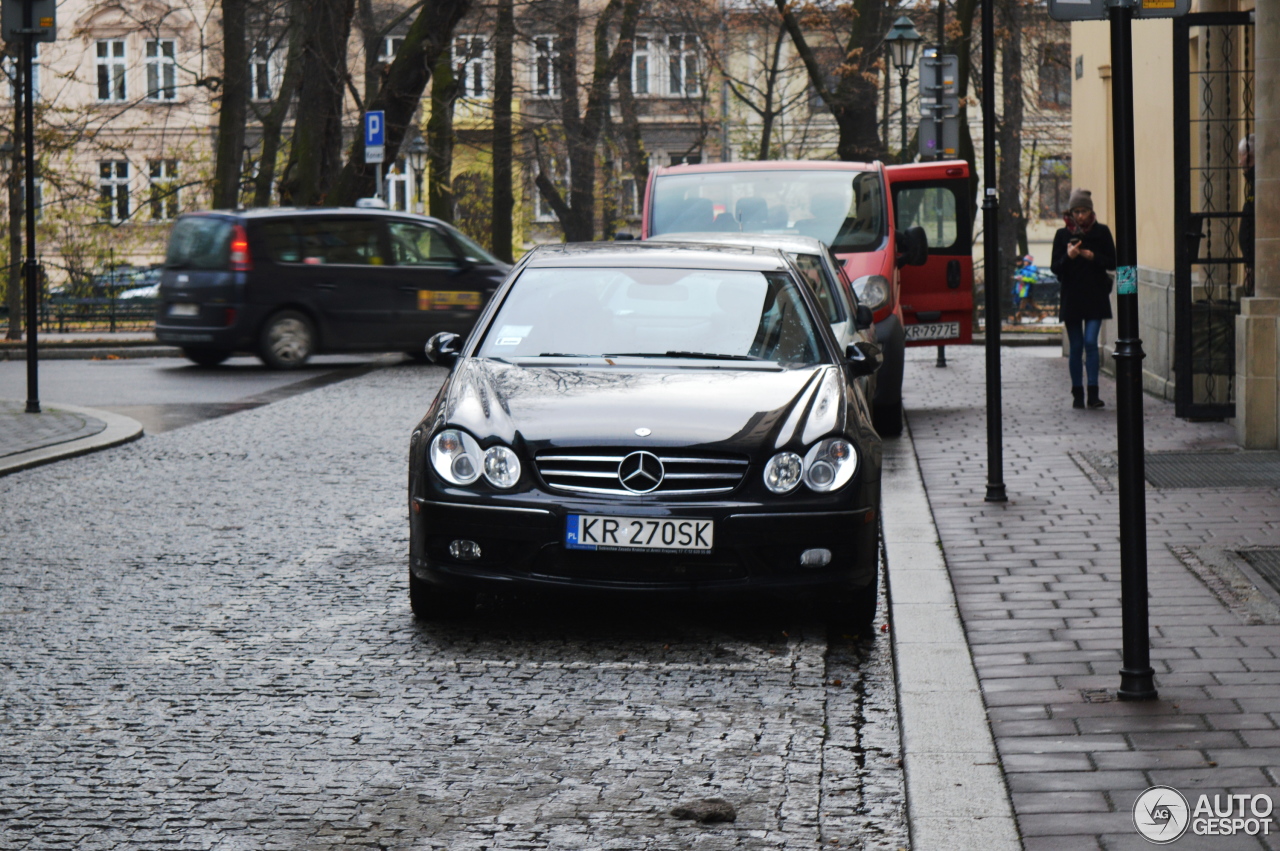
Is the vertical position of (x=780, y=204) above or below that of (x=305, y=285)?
above

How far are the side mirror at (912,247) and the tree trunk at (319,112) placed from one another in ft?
41.1

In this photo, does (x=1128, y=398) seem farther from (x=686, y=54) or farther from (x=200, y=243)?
(x=686, y=54)

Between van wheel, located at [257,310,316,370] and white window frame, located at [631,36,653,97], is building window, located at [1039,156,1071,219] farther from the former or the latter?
van wheel, located at [257,310,316,370]

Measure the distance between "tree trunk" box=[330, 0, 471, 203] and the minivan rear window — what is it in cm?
488

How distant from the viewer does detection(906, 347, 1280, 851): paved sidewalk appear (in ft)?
14.4

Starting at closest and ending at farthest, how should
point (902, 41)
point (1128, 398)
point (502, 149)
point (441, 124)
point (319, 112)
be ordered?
point (1128, 398) < point (319, 112) < point (902, 41) < point (441, 124) < point (502, 149)

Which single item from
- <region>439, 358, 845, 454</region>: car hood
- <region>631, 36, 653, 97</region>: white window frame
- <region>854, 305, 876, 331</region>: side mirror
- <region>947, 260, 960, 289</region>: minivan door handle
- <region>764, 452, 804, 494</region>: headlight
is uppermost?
<region>631, 36, 653, 97</region>: white window frame

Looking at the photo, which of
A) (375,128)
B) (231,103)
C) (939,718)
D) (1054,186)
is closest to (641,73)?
(1054,186)

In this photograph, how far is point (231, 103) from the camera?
29.0 m

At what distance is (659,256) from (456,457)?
1898 millimetres

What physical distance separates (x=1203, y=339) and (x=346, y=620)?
806 centimetres

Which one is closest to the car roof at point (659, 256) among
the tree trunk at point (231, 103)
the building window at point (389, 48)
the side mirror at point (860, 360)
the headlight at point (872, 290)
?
the side mirror at point (860, 360)

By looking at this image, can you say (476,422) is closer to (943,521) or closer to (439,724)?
(439,724)

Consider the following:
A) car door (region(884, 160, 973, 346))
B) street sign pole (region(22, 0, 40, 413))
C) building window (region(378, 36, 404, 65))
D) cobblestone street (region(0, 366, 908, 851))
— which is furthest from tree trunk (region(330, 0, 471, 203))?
cobblestone street (region(0, 366, 908, 851))
